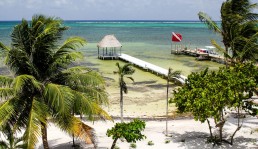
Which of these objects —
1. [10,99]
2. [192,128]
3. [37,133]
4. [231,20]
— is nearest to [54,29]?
[10,99]

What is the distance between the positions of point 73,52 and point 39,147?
569 cm

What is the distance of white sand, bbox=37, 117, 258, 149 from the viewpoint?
14.8m

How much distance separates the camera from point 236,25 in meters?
18.4

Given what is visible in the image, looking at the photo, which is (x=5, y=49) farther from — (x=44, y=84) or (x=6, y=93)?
(x=44, y=84)

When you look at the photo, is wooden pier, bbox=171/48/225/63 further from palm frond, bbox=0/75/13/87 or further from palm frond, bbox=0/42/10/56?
palm frond, bbox=0/75/13/87

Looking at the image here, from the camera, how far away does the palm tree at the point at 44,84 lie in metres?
10.0

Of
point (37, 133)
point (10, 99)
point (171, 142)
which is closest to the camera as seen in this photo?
point (37, 133)

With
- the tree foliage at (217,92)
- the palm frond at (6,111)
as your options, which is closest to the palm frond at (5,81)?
the palm frond at (6,111)

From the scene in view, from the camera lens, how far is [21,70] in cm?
1092

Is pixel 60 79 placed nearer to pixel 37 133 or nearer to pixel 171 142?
pixel 37 133

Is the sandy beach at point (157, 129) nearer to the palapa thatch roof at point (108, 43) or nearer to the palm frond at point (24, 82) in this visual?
the palm frond at point (24, 82)

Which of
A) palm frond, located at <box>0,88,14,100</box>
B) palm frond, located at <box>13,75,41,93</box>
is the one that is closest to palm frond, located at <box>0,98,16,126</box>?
palm frond, located at <box>0,88,14,100</box>

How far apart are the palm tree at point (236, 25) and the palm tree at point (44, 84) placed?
30.4 ft

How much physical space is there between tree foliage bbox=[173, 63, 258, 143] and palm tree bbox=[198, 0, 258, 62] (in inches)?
124
